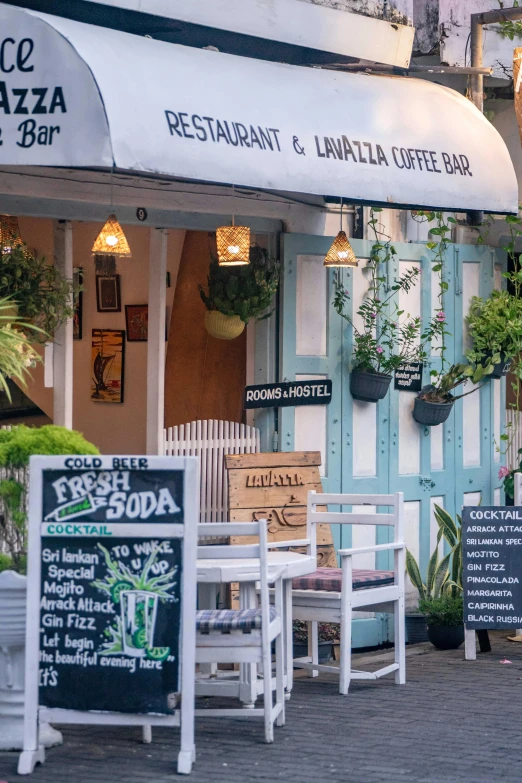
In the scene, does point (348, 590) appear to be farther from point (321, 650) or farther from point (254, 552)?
point (254, 552)

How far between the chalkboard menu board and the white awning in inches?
74.7

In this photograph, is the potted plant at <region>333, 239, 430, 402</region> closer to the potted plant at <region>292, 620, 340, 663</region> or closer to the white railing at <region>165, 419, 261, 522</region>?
the white railing at <region>165, 419, 261, 522</region>

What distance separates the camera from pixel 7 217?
7.06 meters

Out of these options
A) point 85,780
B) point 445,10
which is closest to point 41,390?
point 85,780

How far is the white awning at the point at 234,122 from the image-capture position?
591 centimetres

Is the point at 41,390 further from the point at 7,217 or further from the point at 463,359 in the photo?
the point at 463,359

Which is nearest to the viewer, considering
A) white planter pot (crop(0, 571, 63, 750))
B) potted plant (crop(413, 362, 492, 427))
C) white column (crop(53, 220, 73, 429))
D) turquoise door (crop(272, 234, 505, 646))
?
white planter pot (crop(0, 571, 63, 750))

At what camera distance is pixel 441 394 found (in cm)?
905

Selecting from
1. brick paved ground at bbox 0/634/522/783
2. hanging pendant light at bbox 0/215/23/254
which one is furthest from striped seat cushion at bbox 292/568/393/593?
hanging pendant light at bbox 0/215/23/254

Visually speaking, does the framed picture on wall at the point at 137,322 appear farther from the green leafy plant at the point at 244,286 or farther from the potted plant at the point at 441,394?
the potted plant at the point at 441,394

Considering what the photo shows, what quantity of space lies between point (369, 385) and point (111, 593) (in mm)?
3571

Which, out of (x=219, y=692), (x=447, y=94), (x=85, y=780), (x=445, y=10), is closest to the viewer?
(x=85, y=780)

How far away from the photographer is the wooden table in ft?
19.5

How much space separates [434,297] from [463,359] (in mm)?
513
